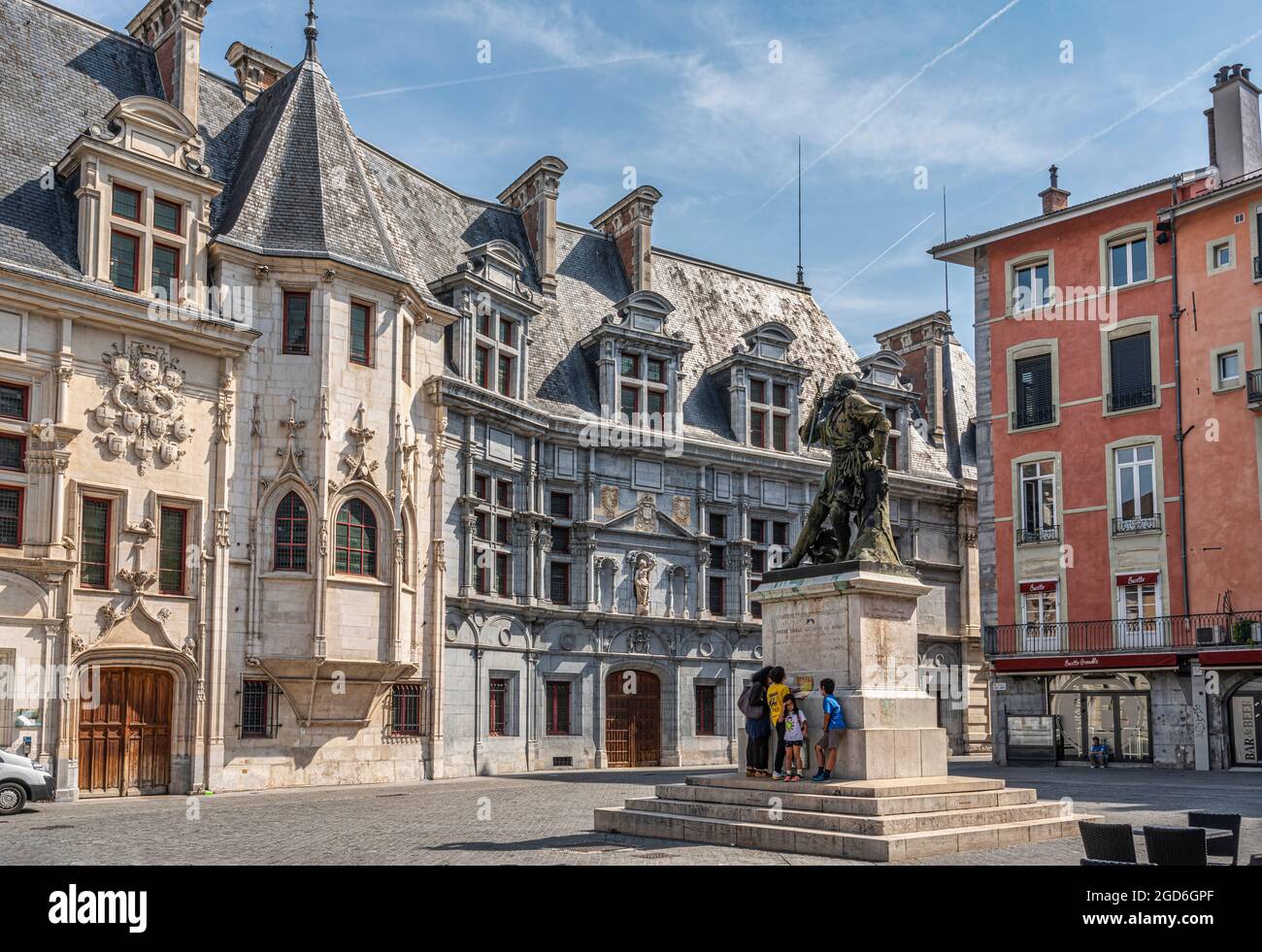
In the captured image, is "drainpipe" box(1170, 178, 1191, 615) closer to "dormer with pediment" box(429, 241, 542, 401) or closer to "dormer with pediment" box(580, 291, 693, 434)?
"dormer with pediment" box(580, 291, 693, 434)

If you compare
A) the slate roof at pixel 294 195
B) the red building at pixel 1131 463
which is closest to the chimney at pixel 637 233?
the slate roof at pixel 294 195

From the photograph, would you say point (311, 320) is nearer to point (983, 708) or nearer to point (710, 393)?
point (710, 393)

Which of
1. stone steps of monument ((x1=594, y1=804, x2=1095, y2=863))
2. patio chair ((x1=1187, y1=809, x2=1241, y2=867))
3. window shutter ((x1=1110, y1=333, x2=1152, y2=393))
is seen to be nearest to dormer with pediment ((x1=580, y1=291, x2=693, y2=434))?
window shutter ((x1=1110, y1=333, x2=1152, y2=393))

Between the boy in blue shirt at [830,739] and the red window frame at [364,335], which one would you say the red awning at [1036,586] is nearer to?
the red window frame at [364,335]

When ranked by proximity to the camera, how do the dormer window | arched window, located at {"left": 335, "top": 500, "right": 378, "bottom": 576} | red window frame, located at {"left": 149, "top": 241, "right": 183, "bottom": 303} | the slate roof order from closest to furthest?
red window frame, located at {"left": 149, "top": 241, "right": 183, "bottom": 303}
the slate roof
arched window, located at {"left": 335, "top": 500, "right": 378, "bottom": 576}
the dormer window

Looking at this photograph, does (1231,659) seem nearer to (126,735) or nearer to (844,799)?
(844,799)

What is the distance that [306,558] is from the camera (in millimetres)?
27078

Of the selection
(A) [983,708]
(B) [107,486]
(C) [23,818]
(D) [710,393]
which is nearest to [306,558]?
(B) [107,486]

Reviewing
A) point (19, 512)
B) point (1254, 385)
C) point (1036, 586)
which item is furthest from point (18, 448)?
point (1254, 385)

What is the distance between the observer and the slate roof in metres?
26.5

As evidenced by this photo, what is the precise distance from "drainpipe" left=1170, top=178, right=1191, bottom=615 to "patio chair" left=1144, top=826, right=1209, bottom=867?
25082mm

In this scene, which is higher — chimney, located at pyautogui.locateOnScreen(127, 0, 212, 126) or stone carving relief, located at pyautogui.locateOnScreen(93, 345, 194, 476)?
chimney, located at pyautogui.locateOnScreen(127, 0, 212, 126)

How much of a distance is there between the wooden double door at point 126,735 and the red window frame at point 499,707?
896 cm

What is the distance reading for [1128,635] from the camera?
112ft
